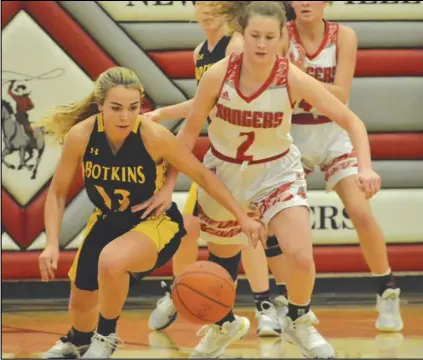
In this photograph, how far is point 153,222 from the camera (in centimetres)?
479

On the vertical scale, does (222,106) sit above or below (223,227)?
above

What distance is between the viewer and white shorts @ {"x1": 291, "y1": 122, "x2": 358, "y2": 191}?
5.68 metres

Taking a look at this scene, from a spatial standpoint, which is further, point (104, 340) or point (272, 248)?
point (272, 248)

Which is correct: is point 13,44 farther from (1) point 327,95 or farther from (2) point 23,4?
(1) point 327,95

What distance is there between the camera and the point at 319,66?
231 inches

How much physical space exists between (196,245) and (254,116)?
124 cm

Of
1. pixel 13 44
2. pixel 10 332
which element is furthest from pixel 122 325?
pixel 13 44

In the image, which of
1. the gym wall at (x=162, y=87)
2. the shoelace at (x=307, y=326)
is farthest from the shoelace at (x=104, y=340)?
the gym wall at (x=162, y=87)

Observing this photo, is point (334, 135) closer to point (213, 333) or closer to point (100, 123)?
point (213, 333)

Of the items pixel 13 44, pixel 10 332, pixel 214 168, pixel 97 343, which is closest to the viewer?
pixel 97 343

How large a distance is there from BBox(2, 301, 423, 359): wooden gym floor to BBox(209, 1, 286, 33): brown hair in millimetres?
1593

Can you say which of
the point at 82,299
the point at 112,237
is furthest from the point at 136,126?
the point at 82,299

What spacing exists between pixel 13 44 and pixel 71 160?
2.47 meters

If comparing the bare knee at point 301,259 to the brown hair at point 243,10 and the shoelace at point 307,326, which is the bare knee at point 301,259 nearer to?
the shoelace at point 307,326
